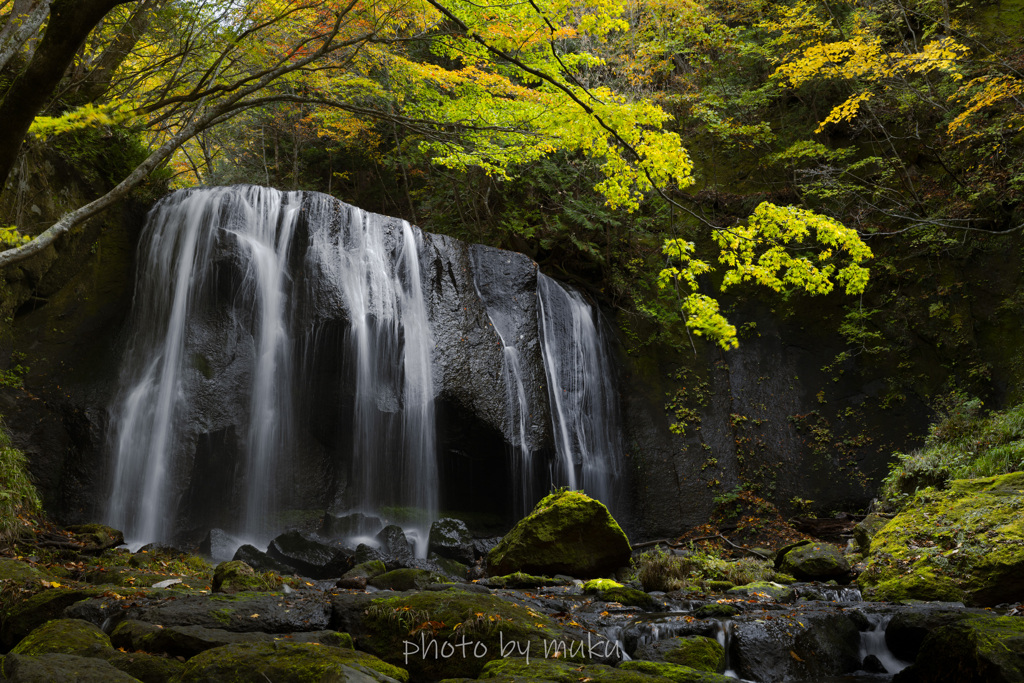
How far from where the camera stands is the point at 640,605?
6078 millimetres

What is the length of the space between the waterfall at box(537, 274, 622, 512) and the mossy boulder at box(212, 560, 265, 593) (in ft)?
21.1

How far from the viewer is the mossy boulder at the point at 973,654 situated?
342cm

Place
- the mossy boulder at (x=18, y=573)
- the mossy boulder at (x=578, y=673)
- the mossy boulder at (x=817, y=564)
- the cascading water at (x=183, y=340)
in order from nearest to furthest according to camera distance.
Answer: the mossy boulder at (x=578, y=673) → the mossy boulder at (x=18, y=573) → the mossy boulder at (x=817, y=564) → the cascading water at (x=183, y=340)

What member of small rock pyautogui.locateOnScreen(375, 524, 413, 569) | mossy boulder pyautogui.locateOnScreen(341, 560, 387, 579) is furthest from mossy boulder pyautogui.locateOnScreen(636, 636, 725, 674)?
small rock pyautogui.locateOnScreen(375, 524, 413, 569)

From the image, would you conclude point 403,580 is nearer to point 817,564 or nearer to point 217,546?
point 217,546

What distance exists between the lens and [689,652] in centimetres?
448

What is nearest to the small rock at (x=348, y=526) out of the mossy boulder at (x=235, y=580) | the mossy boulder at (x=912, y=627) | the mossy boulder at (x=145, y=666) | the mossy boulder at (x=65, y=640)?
the mossy boulder at (x=235, y=580)

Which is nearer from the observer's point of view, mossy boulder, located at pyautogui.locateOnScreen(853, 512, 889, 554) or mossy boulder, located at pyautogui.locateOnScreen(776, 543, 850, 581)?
mossy boulder, located at pyautogui.locateOnScreen(776, 543, 850, 581)

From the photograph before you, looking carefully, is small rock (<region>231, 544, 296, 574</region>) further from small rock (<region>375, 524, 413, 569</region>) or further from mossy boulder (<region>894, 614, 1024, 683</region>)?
mossy boulder (<region>894, 614, 1024, 683</region>)

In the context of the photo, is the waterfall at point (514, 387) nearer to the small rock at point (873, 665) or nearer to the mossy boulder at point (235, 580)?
the mossy boulder at point (235, 580)

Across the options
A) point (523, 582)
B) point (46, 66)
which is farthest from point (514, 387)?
point (46, 66)

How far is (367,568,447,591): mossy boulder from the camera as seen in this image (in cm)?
620

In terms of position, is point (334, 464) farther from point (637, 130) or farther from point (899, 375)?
point (899, 375)

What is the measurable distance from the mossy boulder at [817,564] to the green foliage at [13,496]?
882 centimetres
